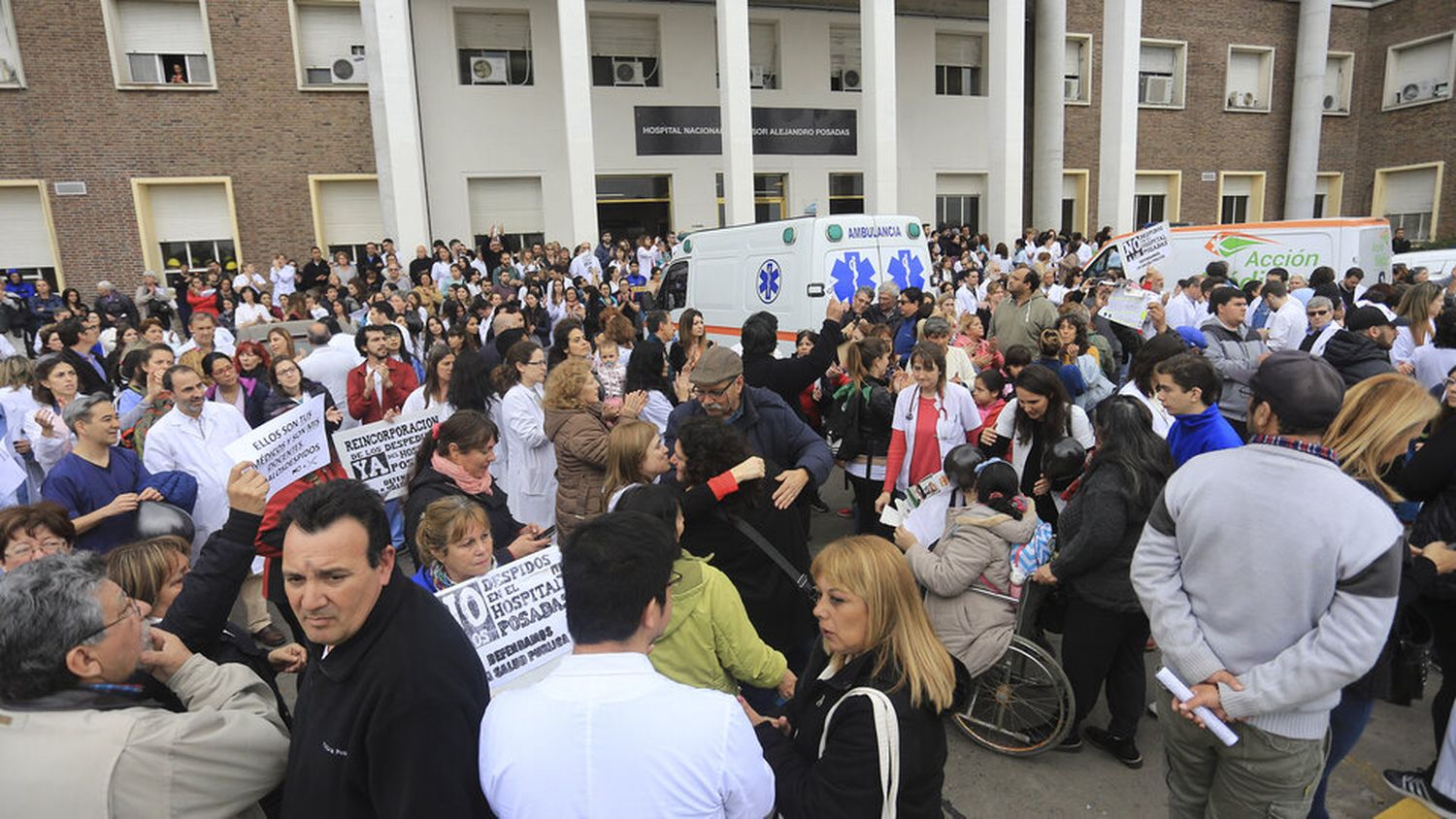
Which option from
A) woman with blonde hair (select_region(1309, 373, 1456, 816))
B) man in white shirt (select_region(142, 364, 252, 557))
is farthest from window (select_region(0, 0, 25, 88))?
woman with blonde hair (select_region(1309, 373, 1456, 816))

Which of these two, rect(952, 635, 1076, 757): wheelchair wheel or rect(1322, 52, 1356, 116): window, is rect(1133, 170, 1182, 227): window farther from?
rect(952, 635, 1076, 757): wheelchair wheel

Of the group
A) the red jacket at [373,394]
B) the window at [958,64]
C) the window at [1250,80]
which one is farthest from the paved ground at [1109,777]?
the window at [1250,80]

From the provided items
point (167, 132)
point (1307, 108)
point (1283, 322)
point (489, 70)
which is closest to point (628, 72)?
point (489, 70)

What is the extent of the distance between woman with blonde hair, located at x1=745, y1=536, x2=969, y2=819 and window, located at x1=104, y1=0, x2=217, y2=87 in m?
21.2

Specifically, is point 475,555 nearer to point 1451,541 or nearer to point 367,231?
point 1451,541

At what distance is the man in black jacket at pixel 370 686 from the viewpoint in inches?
67.5

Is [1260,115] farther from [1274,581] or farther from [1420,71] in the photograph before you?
[1274,581]

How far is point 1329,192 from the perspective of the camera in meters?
29.6

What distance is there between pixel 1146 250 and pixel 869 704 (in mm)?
10140

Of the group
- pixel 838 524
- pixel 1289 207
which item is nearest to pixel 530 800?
pixel 838 524

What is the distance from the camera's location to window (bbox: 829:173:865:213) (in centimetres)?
2347

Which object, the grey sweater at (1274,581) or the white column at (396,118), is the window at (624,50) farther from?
the grey sweater at (1274,581)

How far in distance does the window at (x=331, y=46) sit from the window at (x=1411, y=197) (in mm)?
32492

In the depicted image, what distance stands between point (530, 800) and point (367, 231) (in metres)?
20.9
